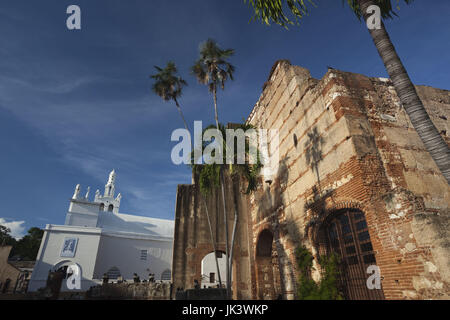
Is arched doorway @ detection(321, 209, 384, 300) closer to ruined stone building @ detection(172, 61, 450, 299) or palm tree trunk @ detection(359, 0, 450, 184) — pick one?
ruined stone building @ detection(172, 61, 450, 299)

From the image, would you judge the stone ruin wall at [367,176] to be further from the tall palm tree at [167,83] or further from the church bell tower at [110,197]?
the church bell tower at [110,197]

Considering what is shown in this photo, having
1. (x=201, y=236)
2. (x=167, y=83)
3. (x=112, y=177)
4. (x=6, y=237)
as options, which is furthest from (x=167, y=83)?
(x=112, y=177)

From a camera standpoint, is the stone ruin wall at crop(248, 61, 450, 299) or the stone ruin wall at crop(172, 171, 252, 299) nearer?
the stone ruin wall at crop(248, 61, 450, 299)

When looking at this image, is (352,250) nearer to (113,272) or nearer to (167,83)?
(167,83)

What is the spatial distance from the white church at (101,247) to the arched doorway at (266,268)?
19.0 m

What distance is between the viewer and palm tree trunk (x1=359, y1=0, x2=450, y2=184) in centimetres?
518

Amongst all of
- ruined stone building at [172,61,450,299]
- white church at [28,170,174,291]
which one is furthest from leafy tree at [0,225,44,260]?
ruined stone building at [172,61,450,299]

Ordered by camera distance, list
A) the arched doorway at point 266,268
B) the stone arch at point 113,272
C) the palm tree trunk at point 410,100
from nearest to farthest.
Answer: the palm tree trunk at point 410,100 → the arched doorway at point 266,268 → the stone arch at point 113,272

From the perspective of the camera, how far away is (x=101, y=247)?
27.3 metres

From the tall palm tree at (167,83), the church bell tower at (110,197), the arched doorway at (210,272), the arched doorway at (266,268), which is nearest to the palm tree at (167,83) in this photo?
the tall palm tree at (167,83)

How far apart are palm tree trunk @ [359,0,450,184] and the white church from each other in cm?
2855

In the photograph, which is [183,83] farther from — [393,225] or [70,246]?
[70,246]

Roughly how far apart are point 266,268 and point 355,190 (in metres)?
8.87

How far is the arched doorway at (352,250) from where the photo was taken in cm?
707
